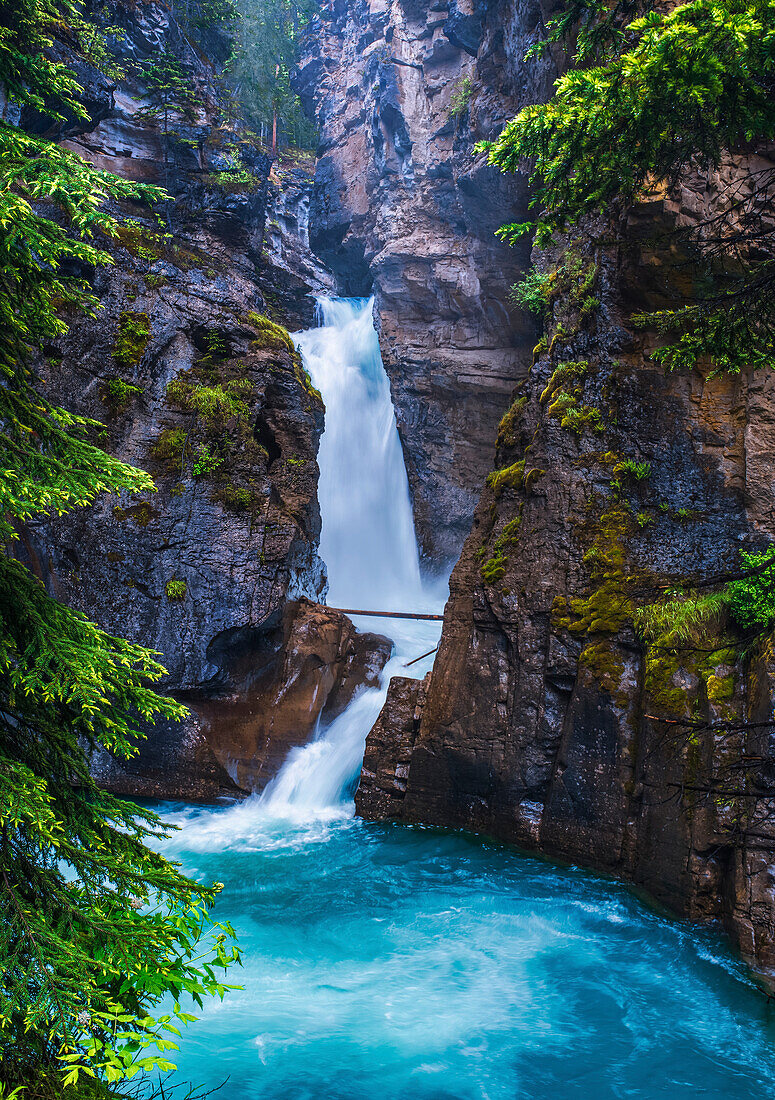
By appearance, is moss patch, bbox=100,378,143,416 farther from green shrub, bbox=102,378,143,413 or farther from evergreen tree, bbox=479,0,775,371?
evergreen tree, bbox=479,0,775,371

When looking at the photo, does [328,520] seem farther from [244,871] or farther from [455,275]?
[244,871]

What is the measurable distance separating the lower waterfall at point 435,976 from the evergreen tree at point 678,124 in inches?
241

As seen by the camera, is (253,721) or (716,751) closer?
(716,751)

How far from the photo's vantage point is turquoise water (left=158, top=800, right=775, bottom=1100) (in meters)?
5.37

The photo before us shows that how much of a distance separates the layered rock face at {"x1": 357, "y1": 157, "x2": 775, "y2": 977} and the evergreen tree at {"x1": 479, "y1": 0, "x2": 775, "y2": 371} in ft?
A: 5.86

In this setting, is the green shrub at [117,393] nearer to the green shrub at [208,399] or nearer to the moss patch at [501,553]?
the green shrub at [208,399]

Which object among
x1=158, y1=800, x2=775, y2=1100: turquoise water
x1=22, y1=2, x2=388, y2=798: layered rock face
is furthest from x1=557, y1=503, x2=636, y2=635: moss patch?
x1=22, y1=2, x2=388, y2=798: layered rock face

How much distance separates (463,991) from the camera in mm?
6508

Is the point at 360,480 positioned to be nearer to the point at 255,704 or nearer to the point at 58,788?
the point at 255,704

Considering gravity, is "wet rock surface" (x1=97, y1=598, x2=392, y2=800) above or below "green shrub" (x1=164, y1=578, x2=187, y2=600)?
below

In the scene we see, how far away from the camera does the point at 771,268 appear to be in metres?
4.94

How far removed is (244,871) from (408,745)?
10.5 feet

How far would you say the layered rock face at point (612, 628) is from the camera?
24.6ft

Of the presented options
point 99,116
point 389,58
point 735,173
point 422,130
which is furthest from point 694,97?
point 389,58
